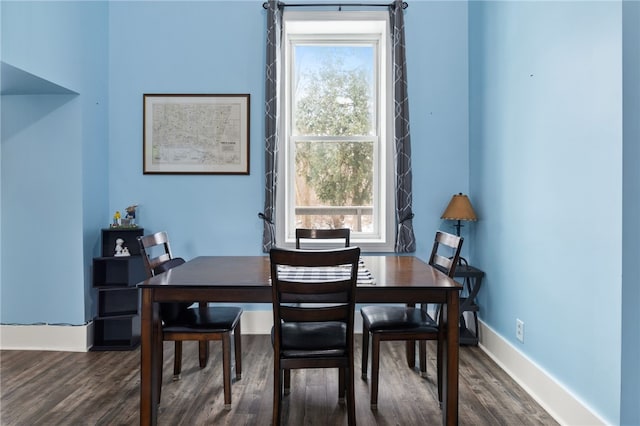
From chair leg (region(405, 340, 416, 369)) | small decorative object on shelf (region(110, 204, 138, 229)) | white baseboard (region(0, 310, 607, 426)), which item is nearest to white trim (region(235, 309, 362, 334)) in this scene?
white baseboard (region(0, 310, 607, 426))

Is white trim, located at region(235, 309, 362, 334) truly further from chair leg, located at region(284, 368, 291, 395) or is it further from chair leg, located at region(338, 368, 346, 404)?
chair leg, located at region(338, 368, 346, 404)

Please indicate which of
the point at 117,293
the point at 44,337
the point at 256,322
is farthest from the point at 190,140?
the point at 44,337

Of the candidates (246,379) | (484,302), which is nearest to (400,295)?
(246,379)

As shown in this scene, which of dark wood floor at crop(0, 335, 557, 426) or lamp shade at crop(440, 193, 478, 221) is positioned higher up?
lamp shade at crop(440, 193, 478, 221)

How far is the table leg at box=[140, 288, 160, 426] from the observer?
1946 millimetres

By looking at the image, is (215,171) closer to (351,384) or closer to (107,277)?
(107,277)

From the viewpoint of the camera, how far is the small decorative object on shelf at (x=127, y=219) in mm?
3402

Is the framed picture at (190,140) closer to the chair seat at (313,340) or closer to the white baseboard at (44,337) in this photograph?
the white baseboard at (44,337)

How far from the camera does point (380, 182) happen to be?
12.2ft

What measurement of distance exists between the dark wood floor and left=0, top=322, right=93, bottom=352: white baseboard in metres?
0.11

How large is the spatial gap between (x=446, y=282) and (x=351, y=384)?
65 cm

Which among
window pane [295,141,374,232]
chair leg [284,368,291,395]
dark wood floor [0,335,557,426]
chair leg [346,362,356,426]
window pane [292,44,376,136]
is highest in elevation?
window pane [292,44,376,136]

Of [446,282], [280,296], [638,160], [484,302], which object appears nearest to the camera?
[638,160]

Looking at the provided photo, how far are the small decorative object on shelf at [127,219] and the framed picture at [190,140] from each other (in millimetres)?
359
